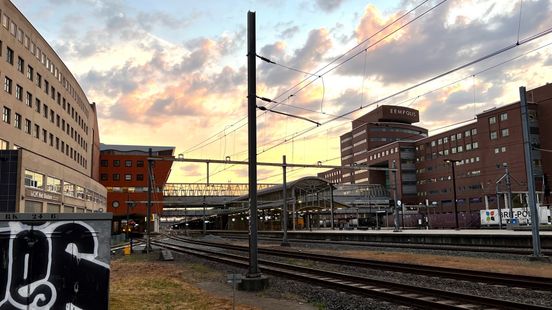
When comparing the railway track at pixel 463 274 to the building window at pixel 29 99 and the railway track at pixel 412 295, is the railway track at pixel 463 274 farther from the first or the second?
the building window at pixel 29 99

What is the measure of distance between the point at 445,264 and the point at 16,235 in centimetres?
1928

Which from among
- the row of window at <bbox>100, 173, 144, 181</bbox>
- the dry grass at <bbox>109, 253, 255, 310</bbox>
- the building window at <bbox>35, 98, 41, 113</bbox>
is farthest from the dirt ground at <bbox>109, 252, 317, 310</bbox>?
the row of window at <bbox>100, 173, 144, 181</bbox>

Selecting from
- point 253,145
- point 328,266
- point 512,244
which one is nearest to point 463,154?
point 512,244

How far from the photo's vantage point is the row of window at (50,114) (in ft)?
171

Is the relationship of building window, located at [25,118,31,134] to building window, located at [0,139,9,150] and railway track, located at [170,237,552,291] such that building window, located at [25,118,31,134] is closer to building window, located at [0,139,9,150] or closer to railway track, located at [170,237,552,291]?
building window, located at [0,139,9,150]

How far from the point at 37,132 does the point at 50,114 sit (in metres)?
5.74

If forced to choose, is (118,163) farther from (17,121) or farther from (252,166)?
(252,166)

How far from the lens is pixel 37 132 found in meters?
58.9

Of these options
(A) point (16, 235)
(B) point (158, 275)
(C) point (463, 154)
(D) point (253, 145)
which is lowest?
(B) point (158, 275)

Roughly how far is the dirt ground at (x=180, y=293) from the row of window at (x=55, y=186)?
1141 inches

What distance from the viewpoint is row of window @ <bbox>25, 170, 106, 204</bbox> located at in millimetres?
45969

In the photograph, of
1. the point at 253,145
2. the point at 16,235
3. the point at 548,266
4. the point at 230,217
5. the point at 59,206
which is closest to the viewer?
the point at 16,235

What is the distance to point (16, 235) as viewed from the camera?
678 centimetres

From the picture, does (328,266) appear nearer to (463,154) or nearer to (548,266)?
(548,266)
